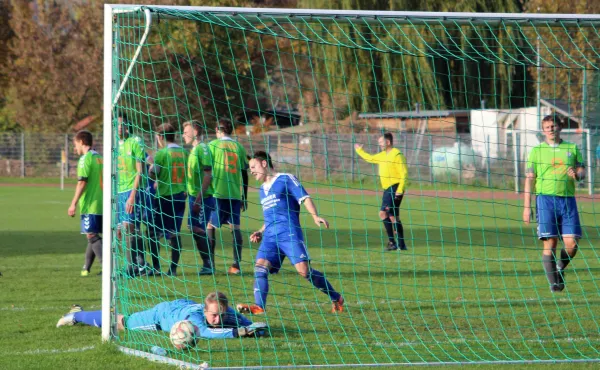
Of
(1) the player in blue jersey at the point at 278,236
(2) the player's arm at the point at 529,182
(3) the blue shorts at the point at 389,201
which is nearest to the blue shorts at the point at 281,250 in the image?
(1) the player in blue jersey at the point at 278,236

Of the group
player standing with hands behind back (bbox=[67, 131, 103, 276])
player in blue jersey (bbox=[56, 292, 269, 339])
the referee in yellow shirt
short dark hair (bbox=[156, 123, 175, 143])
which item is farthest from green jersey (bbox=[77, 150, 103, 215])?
the referee in yellow shirt

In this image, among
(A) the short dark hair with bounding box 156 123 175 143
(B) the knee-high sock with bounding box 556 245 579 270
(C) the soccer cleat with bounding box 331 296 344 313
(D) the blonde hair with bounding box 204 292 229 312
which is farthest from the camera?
(A) the short dark hair with bounding box 156 123 175 143

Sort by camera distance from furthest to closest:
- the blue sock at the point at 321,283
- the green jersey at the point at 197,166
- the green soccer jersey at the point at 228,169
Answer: the green soccer jersey at the point at 228,169
the green jersey at the point at 197,166
the blue sock at the point at 321,283

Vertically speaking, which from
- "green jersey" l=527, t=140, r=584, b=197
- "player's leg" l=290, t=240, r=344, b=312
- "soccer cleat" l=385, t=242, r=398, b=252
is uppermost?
"green jersey" l=527, t=140, r=584, b=197

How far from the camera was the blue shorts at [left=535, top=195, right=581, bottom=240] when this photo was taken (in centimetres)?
908

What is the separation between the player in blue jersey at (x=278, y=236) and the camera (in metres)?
7.67

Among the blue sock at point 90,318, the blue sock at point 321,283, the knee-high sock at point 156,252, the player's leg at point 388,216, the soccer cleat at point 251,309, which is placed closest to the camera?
the blue sock at point 90,318

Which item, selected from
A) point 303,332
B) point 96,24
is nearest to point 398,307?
point 303,332

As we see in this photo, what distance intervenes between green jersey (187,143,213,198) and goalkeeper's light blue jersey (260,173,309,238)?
2.17m

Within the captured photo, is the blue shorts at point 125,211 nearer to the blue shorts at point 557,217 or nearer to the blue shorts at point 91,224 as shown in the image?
the blue shorts at point 91,224

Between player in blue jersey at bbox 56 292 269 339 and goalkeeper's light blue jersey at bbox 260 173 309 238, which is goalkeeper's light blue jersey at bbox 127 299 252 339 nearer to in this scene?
player in blue jersey at bbox 56 292 269 339

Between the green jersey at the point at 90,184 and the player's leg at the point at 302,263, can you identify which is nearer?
the player's leg at the point at 302,263

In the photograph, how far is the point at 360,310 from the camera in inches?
320

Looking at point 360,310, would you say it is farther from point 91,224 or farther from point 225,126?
point 91,224
